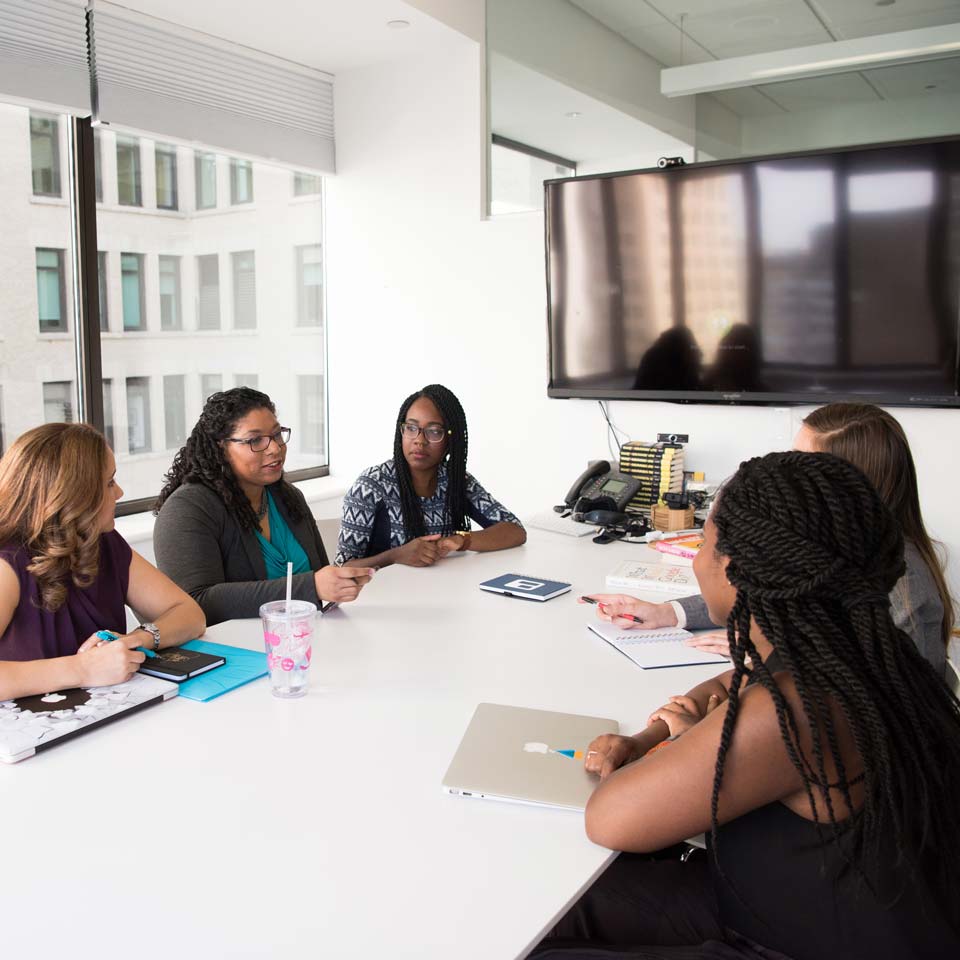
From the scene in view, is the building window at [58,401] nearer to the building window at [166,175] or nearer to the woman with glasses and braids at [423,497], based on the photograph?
the building window at [166,175]

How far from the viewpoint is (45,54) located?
3.15m

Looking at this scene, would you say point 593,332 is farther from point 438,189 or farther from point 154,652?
point 154,652

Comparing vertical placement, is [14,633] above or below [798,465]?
below

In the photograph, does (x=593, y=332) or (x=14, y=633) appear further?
(x=593, y=332)

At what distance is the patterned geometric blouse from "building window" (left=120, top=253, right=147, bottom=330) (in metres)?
1.40

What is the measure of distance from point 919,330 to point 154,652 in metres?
2.54

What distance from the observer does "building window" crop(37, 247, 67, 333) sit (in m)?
3.36

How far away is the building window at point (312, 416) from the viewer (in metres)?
4.56

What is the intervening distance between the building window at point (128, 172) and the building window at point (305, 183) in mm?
873

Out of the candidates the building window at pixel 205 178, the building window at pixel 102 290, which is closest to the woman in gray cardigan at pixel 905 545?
the building window at pixel 102 290

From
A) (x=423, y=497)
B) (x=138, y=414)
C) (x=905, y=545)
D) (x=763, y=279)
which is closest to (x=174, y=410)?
(x=138, y=414)

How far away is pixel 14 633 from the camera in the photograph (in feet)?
5.57

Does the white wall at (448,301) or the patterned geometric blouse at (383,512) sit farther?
the white wall at (448,301)

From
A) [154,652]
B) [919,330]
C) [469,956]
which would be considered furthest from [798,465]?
[919,330]
